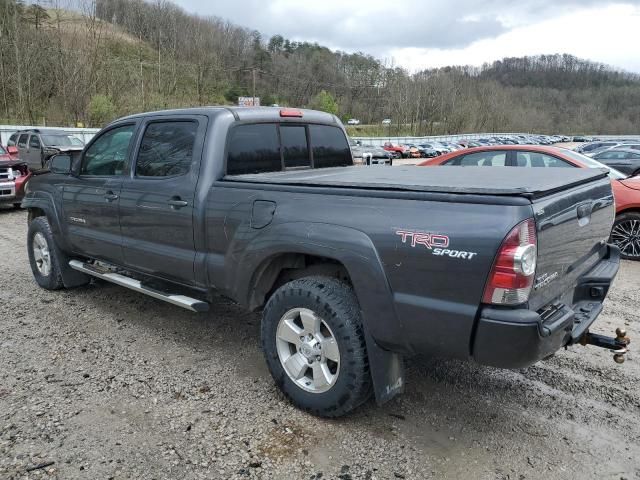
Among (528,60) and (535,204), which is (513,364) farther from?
(528,60)

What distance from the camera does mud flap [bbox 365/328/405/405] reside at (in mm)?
2807

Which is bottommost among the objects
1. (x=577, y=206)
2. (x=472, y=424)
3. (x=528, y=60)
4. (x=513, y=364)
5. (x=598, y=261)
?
(x=472, y=424)

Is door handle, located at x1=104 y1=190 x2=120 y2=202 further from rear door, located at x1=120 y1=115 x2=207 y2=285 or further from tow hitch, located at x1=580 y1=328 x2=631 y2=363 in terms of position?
tow hitch, located at x1=580 y1=328 x2=631 y2=363

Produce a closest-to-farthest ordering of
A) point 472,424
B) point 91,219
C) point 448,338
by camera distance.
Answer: point 448,338 < point 472,424 < point 91,219

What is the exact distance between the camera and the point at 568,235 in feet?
8.87

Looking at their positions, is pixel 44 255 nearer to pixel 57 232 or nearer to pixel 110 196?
pixel 57 232

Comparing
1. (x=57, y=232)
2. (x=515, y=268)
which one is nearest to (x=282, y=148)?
(x=515, y=268)

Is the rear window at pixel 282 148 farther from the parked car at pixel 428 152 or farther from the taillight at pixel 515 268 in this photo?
the parked car at pixel 428 152

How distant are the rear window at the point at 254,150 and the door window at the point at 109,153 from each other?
114 centimetres

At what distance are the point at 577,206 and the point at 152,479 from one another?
2.70 m

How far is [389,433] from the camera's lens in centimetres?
302

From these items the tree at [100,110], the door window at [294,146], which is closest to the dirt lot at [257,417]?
the door window at [294,146]

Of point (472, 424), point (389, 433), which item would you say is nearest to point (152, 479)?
point (389, 433)

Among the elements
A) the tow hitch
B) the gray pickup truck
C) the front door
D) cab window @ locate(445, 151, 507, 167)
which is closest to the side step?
the gray pickup truck
